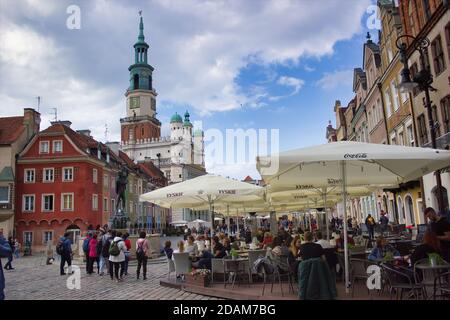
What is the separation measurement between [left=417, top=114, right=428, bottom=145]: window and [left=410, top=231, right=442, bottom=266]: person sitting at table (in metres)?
16.9

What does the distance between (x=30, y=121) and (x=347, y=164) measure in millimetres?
42755

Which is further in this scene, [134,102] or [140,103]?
[134,102]

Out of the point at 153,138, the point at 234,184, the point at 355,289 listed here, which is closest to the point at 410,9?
the point at 234,184

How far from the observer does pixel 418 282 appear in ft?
25.9

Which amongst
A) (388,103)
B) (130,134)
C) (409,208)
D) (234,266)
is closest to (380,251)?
(234,266)

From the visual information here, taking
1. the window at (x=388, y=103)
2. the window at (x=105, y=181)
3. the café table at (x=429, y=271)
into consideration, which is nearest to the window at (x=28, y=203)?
the window at (x=105, y=181)

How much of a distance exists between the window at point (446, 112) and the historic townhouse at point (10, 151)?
3942 centimetres

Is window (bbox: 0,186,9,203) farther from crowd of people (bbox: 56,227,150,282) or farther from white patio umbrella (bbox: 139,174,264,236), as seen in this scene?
white patio umbrella (bbox: 139,174,264,236)

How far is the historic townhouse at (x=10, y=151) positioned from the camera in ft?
138

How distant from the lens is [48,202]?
43.8 metres

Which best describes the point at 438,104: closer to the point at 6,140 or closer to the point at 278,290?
the point at 278,290

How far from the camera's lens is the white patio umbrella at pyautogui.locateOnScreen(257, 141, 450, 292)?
8.38 meters

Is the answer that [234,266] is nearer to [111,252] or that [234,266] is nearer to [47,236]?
[111,252]

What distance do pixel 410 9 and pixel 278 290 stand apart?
69.5 ft
